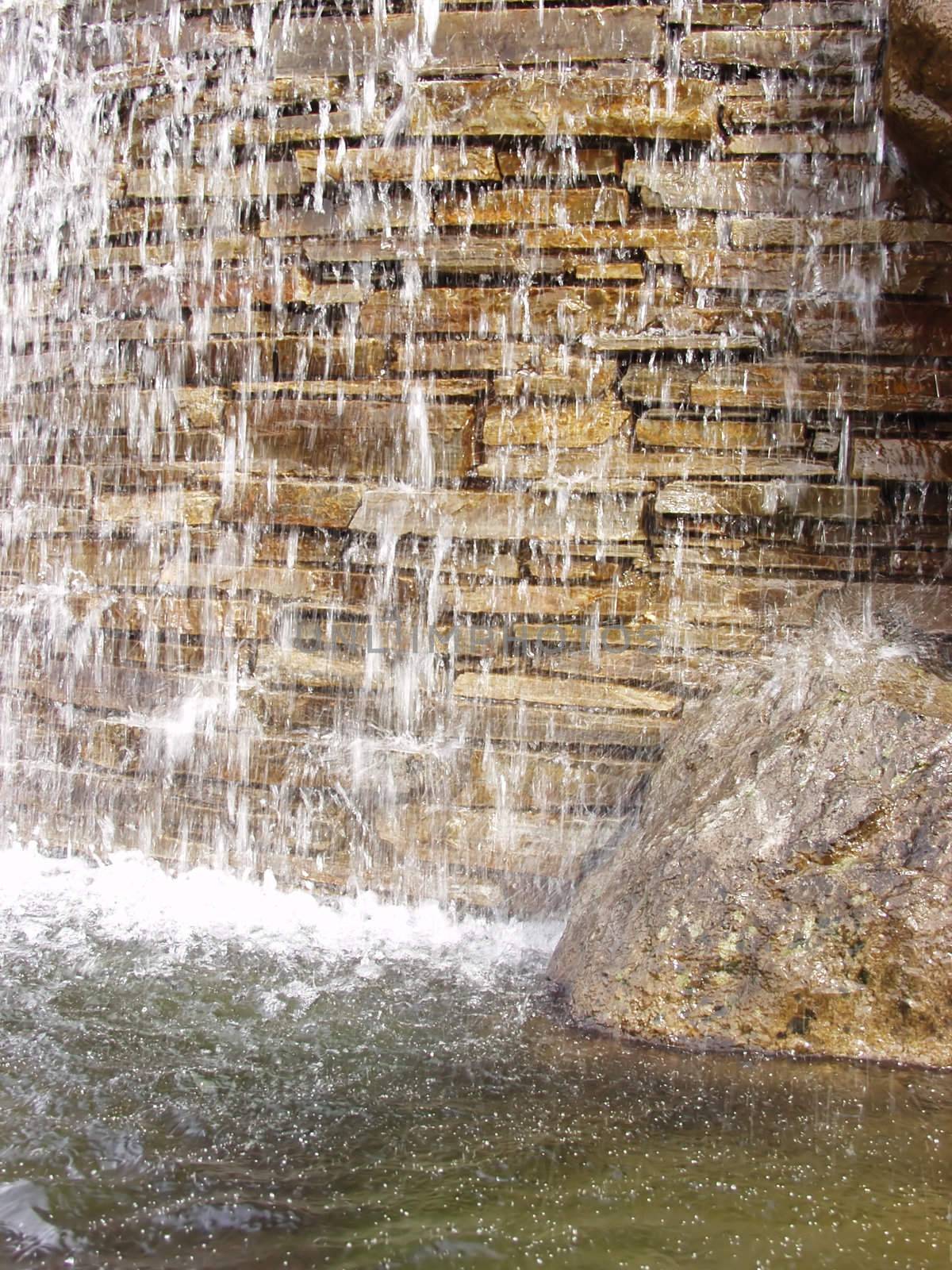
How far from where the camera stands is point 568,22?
3373 millimetres

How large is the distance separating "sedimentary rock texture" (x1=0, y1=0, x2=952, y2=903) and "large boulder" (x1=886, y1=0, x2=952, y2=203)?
126 mm

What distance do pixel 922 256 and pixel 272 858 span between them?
2978 mm

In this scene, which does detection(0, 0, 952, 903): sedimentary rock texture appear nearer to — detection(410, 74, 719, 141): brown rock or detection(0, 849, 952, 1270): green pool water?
detection(410, 74, 719, 141): brown rock

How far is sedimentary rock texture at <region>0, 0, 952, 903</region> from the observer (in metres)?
3.27

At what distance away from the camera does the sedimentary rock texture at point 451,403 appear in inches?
129

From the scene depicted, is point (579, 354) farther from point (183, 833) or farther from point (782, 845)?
point (183, 833)

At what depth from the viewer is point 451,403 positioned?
137 inches

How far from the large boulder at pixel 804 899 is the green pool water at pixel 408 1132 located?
0.37ft

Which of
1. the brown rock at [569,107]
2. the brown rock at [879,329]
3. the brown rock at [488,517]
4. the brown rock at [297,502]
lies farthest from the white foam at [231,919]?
the brown rock at [569,107]

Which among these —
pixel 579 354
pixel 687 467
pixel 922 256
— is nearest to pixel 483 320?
pixel 579 354

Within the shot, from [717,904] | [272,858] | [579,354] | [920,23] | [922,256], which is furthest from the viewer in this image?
[272,858]

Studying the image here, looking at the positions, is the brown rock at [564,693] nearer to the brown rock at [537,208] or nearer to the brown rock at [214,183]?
the brown rock at [537,208]

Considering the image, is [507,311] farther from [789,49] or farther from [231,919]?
[231,919]

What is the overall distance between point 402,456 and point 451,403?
9.7 inches
